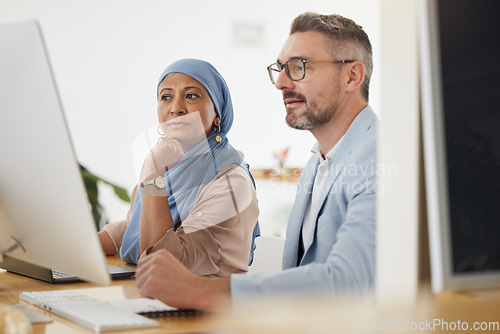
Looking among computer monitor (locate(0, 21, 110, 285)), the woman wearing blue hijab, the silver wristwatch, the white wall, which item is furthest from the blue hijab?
the white wall

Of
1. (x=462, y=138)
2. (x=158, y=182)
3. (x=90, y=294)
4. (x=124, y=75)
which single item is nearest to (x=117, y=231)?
(x=158, y=182)

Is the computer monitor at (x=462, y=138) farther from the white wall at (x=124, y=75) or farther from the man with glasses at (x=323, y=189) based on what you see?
the white wall at (x=124, y=75)

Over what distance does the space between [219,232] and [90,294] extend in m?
0.52

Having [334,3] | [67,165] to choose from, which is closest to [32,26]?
[67,165]

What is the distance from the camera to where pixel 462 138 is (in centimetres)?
47

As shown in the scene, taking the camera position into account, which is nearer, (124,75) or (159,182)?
(159,182)

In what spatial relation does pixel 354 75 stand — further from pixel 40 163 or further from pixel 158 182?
pixel 40 163

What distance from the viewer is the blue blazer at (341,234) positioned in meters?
0.78

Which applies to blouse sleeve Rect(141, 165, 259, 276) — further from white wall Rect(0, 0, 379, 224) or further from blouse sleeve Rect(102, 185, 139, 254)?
white wall Rect(0, 0, 379, 224)

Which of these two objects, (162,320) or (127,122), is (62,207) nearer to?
(162,320)

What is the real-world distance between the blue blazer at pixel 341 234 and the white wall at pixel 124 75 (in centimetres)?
206

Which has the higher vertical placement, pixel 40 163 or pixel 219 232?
pixel 40 163

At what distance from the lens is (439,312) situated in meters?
0.49

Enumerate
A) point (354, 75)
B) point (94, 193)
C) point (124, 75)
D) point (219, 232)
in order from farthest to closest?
point (124, 75), point (94, 193), point (219, 232), point (354, 75)
